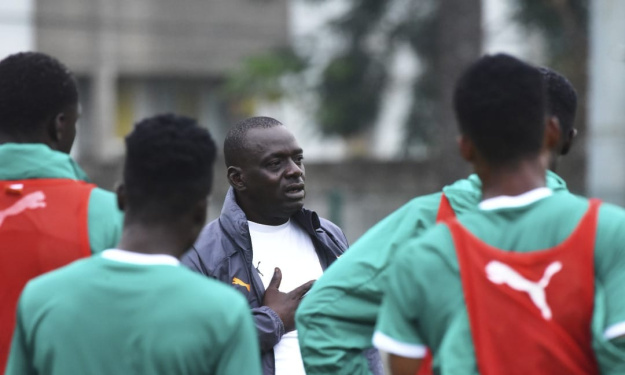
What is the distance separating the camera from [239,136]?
16.0 feet

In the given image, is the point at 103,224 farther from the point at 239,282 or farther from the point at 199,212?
the point at 239,282

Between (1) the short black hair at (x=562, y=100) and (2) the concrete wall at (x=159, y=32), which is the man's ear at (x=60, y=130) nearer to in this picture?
(1) the short black hair at (x=562, y=100)

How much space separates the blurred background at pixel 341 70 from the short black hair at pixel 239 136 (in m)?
8.09

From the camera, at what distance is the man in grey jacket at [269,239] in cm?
440

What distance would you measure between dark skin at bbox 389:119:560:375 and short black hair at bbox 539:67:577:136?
1.88ft

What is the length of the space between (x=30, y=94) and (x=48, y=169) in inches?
10.8

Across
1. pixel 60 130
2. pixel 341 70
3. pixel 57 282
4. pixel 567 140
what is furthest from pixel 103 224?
pixel 341 70

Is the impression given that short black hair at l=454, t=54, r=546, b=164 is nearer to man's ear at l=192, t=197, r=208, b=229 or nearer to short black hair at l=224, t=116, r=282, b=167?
man's ear at l=192, t=197, r=208, b=229

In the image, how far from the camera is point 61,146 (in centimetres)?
377

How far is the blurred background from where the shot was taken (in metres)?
13.9

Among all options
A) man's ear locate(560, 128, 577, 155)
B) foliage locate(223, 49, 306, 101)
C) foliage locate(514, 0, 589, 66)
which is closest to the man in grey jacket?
man's ear locate(560, 128, 577, 155)

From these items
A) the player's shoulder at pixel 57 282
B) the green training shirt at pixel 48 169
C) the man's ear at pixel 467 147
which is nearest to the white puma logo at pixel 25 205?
the green training shirt at pixel 48 169

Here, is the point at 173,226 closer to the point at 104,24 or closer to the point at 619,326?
the point at 619,326

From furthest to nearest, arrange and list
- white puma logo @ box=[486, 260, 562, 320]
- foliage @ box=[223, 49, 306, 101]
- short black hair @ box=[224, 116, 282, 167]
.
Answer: foliage @ box=[223, 49, 306, 101], short black hair @ box=[224, 116, 282, 167], white puma logo @ box=[486, 260, 562, 320]
